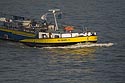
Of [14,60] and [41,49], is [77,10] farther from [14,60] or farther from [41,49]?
[14,60]

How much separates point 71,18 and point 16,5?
126 feet

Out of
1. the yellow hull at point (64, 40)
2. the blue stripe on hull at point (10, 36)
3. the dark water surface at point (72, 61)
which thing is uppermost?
the blue stripe on hull at point (10, 36)

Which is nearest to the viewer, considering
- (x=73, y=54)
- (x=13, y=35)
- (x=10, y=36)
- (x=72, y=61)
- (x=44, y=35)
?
(x=72, y=61)

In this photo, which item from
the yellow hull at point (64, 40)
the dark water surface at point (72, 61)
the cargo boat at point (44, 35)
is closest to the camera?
the dark water surface at point (72, 61)

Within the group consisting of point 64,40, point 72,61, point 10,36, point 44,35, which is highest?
point 44,35

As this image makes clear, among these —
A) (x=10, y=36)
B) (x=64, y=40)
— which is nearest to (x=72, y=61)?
(x=64, y=40)

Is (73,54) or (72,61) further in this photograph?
(73,54)

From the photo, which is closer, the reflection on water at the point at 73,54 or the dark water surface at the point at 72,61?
the dark water surface at the point at 72,61

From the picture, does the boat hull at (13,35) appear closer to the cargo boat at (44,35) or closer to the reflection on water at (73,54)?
the cargo boat at (44,35)

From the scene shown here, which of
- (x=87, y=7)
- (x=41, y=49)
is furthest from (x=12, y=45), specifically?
(x=87, y=7)

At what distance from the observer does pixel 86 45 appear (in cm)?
10944

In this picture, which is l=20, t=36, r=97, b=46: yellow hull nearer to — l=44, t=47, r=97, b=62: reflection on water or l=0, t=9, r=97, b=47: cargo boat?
l=0, t=9, r=97, b=47: cargo boat

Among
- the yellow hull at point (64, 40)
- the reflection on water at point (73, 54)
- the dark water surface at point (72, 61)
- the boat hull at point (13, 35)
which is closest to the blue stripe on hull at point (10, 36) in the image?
the boat hull at point (13, 35)

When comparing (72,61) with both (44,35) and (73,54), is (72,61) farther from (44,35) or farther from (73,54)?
(44,35)
